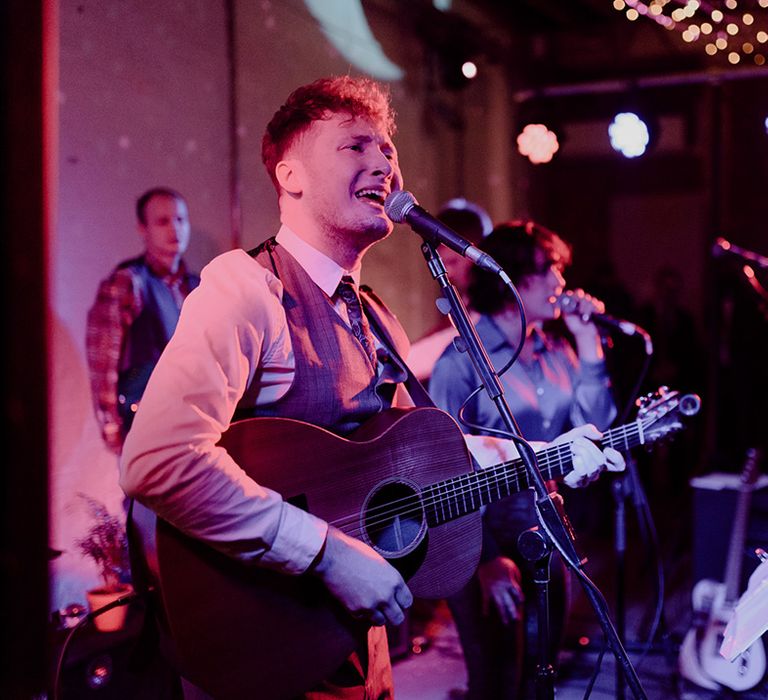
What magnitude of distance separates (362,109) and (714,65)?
737 cm

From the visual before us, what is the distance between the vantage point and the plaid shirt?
12.2 ft

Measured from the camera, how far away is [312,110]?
7.50 feet

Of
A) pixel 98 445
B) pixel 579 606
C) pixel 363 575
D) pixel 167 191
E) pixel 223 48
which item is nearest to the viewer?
pixel 363 575

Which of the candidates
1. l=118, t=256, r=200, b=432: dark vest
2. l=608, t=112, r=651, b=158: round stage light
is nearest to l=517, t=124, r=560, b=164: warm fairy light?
l=608, t=112, r=651, b=158: round stage light

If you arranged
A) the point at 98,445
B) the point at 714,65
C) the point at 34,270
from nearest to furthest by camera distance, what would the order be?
the point at 34,270 → the point at 98,445 → the point at 714,65

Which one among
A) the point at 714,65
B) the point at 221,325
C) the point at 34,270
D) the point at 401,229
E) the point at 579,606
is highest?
the point at 714,65

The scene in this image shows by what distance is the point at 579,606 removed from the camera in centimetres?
534

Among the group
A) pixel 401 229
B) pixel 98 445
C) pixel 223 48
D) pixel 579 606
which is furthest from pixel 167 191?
pixel 579 606

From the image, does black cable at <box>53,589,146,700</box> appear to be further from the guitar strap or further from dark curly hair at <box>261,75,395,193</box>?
dark curly hair at <box>261,75,395,193</box>

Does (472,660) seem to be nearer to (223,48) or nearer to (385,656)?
(385,656)

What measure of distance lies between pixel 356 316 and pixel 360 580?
0.72 metres

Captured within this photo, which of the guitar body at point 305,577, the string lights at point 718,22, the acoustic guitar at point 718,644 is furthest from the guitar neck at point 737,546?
the string lights at point 718,22

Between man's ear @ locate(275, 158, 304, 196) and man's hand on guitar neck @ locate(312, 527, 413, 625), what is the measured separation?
2.92 ft

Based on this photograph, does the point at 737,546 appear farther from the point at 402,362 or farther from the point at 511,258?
the point at 402,362
